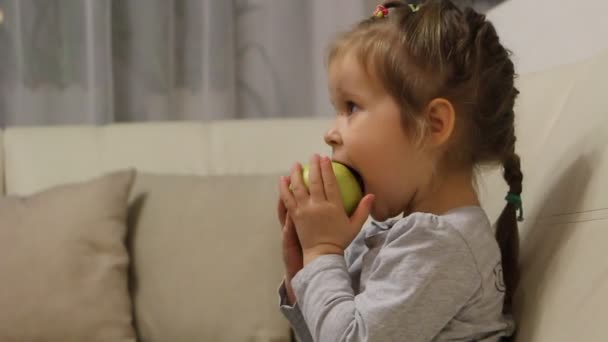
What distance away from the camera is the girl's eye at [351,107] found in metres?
0.95

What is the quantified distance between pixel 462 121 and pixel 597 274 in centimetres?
26

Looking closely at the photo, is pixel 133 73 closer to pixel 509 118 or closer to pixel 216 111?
pixel 216 111

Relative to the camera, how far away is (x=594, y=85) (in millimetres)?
933

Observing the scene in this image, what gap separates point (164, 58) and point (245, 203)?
693 millimetres

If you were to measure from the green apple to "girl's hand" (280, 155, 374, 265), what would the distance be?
0.04 ft

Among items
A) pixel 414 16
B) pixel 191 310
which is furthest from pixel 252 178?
pixel 414 16

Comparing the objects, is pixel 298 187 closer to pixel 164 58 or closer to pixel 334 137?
pixel 334 137

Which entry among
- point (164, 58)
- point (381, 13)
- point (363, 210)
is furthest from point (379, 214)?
point (164, 58)

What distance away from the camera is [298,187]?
95 centimetres

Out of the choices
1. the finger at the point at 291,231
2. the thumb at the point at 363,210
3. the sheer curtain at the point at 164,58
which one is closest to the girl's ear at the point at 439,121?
the thumb at the point at 363,210

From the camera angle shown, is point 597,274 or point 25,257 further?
point 25,257

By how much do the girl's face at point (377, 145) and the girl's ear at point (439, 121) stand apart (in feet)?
0.08

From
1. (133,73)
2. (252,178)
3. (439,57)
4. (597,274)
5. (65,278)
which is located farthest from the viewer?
(133,73)

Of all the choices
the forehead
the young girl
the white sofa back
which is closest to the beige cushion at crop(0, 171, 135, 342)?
the white sofa back
